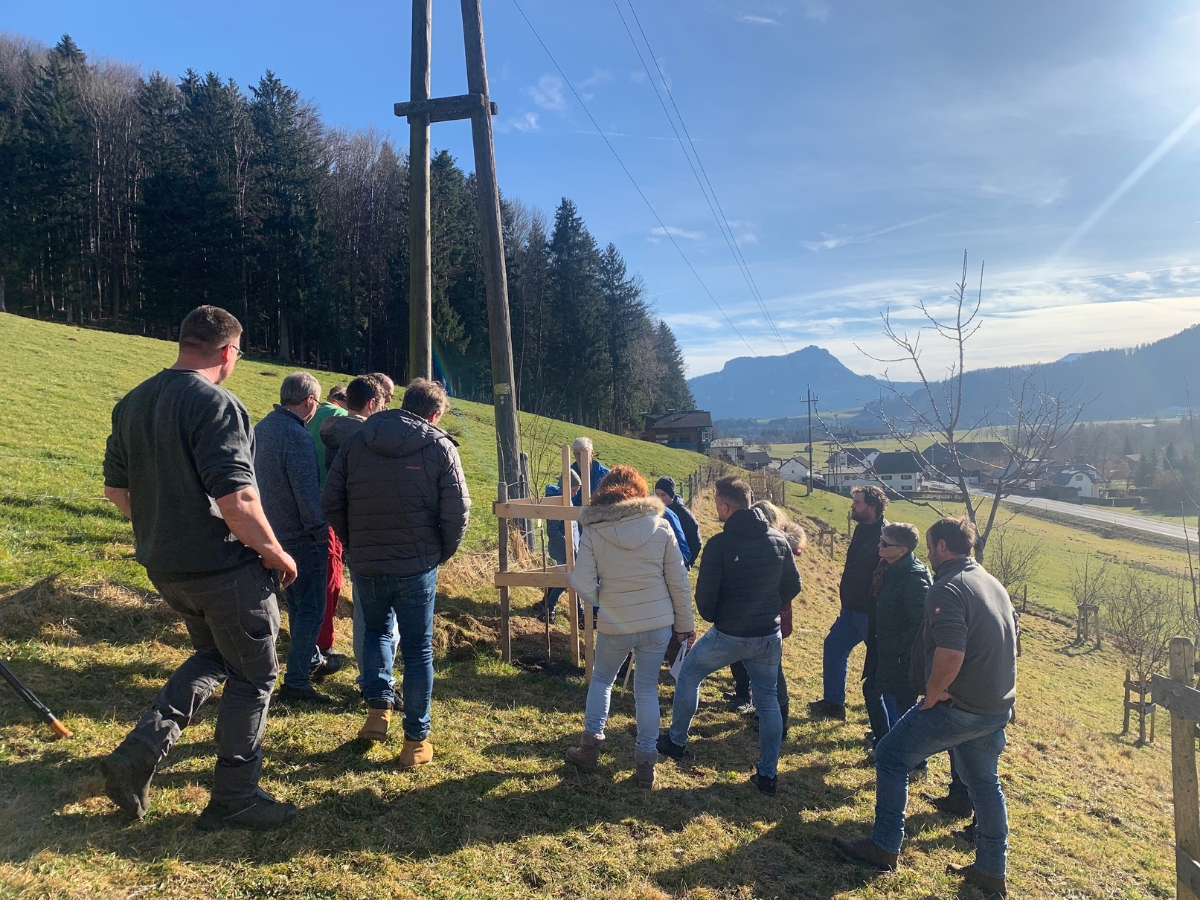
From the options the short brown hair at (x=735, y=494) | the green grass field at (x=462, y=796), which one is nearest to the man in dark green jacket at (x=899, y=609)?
the green grass field at (x=462, y=796)

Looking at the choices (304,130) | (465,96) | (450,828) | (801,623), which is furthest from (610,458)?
(304,130)

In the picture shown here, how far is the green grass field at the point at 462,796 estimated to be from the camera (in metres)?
2.89

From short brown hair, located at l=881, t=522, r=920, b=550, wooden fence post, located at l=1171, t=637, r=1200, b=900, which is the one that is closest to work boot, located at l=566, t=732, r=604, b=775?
short brown hair, located at l=881, t=522, r=920, b=550

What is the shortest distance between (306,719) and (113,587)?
2.19 metres

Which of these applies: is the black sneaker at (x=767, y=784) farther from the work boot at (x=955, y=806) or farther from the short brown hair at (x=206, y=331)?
the short brown hair at (x=206, y=331)

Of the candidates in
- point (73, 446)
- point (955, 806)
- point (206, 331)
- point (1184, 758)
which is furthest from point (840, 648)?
point (73, 446)

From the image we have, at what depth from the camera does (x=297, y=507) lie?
4211mm

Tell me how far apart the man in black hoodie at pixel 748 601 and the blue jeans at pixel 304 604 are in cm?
242

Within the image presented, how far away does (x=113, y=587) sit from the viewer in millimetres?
5105

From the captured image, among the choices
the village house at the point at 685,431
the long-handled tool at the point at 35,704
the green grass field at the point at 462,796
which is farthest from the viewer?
the village house at the point at 685,431

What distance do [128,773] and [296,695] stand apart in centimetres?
153

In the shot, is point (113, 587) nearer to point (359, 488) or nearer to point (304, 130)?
point (359, 488)

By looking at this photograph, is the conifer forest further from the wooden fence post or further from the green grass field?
the wooden fence post

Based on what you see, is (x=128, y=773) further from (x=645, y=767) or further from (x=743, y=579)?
(x=743, y=579)
